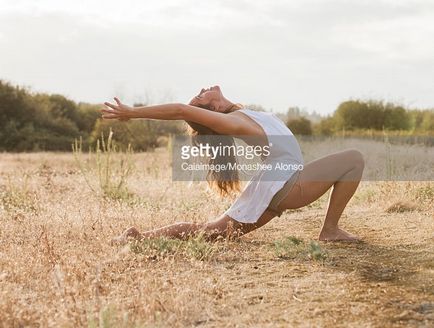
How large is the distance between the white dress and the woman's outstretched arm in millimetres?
162

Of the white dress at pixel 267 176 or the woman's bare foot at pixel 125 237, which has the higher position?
the white dress at pixel 267 176

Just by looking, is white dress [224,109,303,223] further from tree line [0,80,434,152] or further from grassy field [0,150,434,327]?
tree line [0,80,434,152]

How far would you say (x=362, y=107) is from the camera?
69.3ft

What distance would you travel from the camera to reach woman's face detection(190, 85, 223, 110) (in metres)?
5.09

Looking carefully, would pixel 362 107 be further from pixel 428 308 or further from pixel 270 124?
pixel 428 308

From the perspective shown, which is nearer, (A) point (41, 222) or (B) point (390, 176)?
(A) point (41, 222)

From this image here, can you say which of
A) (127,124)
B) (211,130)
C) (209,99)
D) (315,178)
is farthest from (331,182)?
(127,124)

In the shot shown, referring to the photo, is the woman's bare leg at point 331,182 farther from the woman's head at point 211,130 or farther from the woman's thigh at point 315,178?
the woman's head at point 211,130

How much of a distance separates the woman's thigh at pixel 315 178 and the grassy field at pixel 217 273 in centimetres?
35

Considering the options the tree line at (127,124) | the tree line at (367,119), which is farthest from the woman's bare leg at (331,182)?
the tree line at (367,119)

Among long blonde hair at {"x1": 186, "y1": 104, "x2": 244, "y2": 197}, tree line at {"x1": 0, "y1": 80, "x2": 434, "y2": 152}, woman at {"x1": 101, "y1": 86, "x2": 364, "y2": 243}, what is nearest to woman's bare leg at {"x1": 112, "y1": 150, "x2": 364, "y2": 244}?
woman at {"x1": 101, "y1": 86, "x2": 364, "y2": 243}

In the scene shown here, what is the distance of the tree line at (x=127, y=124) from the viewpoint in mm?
20234

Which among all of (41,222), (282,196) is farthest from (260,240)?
(41,222)

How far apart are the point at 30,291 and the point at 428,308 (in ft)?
7.04
